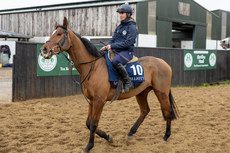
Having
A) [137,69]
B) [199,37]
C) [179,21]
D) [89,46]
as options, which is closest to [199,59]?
[179,21]

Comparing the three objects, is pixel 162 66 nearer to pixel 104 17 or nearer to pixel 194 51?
pixel 194 51

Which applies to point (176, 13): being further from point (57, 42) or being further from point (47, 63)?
point (57, 42)

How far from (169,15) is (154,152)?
60.1 ft

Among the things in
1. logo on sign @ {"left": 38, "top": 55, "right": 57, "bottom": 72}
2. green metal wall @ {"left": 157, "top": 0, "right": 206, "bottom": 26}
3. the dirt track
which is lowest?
the dirt track

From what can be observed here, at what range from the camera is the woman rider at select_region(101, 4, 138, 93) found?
4086 mm

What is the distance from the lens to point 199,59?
13.5 meters

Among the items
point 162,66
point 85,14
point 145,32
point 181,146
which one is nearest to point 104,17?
point 85,14

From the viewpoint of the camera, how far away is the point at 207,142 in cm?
428

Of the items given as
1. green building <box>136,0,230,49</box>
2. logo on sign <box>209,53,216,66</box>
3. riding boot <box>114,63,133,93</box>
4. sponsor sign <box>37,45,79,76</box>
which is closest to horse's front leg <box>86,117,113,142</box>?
riding boot <box>114,63,133,93</box>

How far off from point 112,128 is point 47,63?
4.10 metres

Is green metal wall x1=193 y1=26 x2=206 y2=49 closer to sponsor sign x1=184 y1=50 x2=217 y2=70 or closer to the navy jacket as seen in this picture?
sponsor sign x1=184 y1=50 x2=217 y2=70

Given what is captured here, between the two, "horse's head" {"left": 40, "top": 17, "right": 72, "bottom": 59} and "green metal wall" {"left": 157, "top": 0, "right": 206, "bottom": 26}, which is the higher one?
"green metal wall" {"left": 157, "top": 0, "right": 206, "bottom": 26}

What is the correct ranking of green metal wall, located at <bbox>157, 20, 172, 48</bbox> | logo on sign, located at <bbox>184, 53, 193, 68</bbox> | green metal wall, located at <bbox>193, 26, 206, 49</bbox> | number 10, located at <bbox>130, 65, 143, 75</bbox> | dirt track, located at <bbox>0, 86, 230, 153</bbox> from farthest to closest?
green metal wall, located at <bbox>193, 26, 206, 49</bbox> < green metal wall, located at <bbox>157, 20, 172, 48</bbox> < logo on sign, located at <bbox>184, 53, 193, 68</bbox> < number 10, located at <bbox>130, 65, 143, 75</bbox> < dirt track, located at <bbox>0, 86, 230, 153</bbox>

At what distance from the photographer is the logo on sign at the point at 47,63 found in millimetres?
8031
